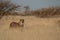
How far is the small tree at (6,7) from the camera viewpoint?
5.42 ft

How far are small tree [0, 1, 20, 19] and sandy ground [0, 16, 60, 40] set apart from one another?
0.07 m

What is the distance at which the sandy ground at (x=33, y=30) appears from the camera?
1607 millimetres

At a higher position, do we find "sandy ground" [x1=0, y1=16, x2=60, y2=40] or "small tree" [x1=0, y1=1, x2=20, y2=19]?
"small tree" [x1=0, y1=1, x2=20, y2=19]

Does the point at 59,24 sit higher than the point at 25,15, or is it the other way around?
the point at 25,15

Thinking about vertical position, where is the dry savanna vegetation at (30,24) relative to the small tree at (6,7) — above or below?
below

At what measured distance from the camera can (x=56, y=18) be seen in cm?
162

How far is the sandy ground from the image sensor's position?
1.61 m

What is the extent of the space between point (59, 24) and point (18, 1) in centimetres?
54

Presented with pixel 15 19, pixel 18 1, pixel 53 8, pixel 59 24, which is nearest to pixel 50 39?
pixel 59 24

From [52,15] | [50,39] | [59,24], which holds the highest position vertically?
[52,15]

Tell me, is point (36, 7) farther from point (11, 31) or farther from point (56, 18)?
point (11, 31)

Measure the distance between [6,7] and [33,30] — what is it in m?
0.41

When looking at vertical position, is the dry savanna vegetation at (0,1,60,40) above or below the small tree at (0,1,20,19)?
below

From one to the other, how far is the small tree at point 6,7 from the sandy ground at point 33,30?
0.07m
